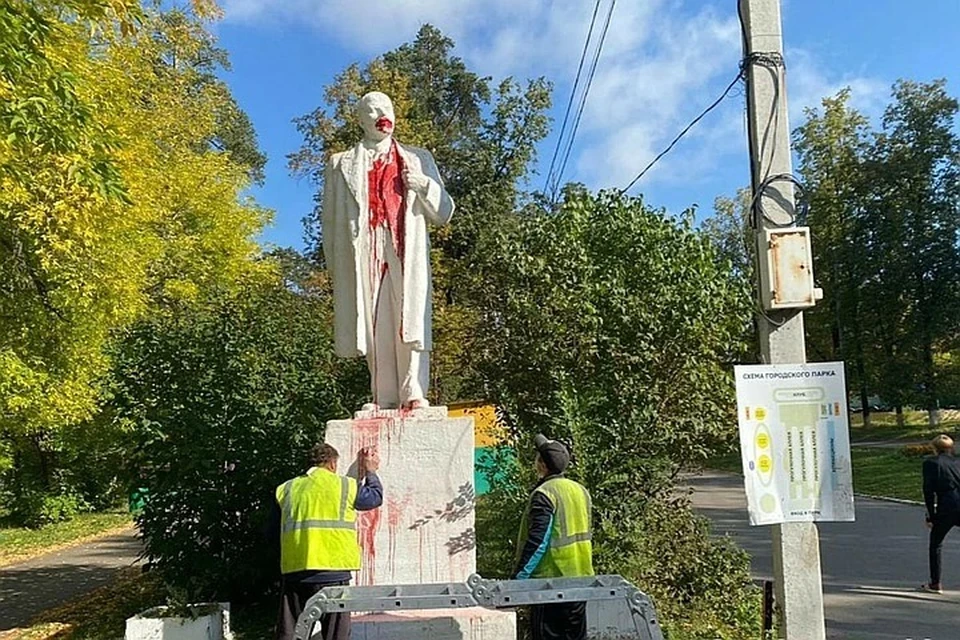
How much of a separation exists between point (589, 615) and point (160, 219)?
47.0 feet

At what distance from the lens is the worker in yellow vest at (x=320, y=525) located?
16.6 ft

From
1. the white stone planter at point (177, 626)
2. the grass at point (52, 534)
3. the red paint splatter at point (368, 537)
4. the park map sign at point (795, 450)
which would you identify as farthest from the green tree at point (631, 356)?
the grass at point (52, 534)

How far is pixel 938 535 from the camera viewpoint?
30.2 feet

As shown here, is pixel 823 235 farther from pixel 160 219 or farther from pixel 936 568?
pixel 936 568

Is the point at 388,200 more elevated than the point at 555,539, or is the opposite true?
the point at 388,200

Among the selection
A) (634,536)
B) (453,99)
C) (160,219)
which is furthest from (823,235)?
(634,536)

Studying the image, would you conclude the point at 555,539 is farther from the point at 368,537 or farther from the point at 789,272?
the point at 789,272

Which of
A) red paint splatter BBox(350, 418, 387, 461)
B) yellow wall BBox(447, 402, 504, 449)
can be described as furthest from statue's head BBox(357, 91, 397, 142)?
yellow wall BBox(447, 402, 504, 449)

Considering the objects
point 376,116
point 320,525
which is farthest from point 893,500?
point 320,525

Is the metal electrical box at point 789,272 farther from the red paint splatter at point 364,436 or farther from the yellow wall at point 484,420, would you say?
the yellow wall at point 484,420

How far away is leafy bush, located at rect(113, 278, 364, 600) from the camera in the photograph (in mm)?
8180

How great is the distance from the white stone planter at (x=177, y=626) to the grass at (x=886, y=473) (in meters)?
10.6

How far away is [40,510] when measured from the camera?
18750 millimetres

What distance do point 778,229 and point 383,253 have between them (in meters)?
2.51
